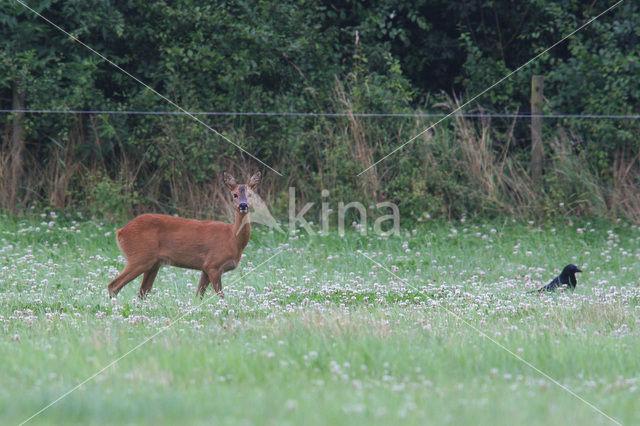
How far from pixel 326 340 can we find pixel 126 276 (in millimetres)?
2995

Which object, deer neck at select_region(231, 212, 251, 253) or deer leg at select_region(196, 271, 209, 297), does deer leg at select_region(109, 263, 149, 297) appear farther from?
deer neck at select_region(231, 212, 251, 253)

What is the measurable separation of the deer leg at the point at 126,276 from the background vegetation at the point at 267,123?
4.86 meters

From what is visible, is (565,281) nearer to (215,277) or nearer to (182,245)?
(215,277)

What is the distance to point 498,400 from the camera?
425cm

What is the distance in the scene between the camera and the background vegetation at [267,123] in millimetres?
12930

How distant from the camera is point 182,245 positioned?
316 inches

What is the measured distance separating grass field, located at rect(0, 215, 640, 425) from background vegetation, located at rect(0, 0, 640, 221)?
91.6 inches

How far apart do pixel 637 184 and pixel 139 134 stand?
769 centimetres

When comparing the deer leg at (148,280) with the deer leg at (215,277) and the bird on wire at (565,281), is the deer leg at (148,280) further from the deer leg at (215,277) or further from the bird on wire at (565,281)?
the bird on wire at (565,281)

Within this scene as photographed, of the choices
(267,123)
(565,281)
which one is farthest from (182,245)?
(267,123)

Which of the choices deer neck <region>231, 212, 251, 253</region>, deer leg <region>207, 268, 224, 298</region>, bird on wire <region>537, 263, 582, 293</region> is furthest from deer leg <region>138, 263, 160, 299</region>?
bird on wire <region>537, 263, 582, 293</region>

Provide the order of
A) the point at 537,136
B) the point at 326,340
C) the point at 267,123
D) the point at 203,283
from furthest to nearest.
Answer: the point at 267,123 < the point at 537,136 < the point at 203,283 < the point at 326,340

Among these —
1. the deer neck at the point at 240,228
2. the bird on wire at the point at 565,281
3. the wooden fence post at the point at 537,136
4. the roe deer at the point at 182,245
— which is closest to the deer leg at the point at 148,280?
the roe deer at the point at 182,245

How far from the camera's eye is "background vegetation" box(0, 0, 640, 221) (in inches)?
509
